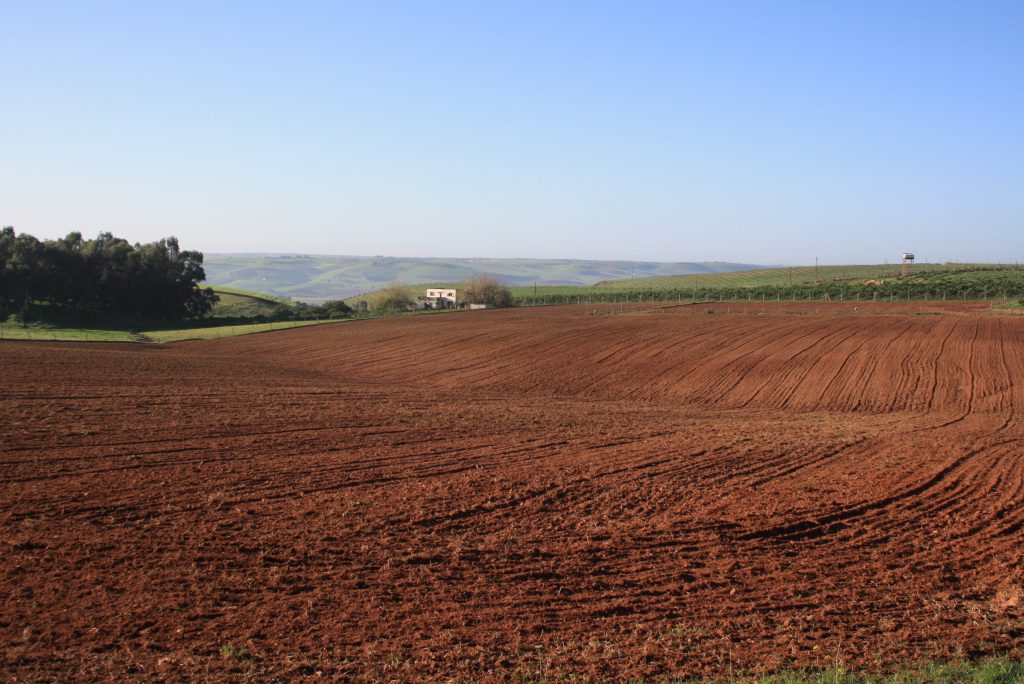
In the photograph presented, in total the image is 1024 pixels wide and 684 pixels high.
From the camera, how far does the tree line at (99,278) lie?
2795 inches

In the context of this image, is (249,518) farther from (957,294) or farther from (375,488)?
(957,294)

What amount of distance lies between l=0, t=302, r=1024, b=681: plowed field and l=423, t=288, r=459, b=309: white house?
7719 cm

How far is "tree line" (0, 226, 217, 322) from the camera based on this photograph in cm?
7100

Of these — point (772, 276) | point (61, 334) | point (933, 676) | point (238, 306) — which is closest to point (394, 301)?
point (238, 306)

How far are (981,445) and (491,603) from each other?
15.3m

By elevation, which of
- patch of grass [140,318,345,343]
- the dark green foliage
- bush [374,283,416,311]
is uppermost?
bush [374,283,416,311]

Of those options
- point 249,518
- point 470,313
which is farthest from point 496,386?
point 470,313

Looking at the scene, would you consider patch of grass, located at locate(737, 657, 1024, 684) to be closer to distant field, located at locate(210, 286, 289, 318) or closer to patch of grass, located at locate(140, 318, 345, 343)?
patch of grass, located at locate(140, 318, 345, 343)

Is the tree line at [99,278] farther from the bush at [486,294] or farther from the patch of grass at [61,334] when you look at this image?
the bush at [486,294]

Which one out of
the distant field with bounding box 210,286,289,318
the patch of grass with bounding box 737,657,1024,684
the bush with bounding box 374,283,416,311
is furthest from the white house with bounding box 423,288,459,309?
the patch of grass with bounding box 737,657,1024,684

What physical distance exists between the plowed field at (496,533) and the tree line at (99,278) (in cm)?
4806

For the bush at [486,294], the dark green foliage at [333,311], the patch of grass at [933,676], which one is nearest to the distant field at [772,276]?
the bush at [486,294]

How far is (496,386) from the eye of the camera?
3578 centimetres

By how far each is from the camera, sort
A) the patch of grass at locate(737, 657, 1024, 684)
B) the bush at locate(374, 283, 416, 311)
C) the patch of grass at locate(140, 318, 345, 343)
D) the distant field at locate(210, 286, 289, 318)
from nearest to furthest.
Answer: the patch of grass at locate(737, 657, 1024, 684), the patch of grass at locate(140, 318, 345, 343), the distant field at locate(210, 286, 289, 318), the bush at locate(374, 283, 416, 311)
